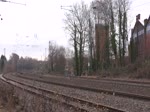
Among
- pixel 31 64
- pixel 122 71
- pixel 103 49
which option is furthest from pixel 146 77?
pixel 31 64

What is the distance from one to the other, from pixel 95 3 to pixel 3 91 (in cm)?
6515

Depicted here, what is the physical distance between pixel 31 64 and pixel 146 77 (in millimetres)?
119815

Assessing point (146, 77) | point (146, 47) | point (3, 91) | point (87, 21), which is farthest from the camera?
point (87, 21)

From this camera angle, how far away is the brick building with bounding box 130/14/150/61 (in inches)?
2980

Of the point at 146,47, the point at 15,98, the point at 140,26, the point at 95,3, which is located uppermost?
the point at 95,3

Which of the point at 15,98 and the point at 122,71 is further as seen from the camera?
the point at 122,71

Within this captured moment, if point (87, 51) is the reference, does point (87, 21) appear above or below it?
above

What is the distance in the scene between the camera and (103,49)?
269 ft

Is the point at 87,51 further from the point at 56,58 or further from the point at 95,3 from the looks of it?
the point at 56,58

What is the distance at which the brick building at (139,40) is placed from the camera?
248ft

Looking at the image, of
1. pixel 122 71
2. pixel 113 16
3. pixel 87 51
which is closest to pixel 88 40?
pixel 87 51

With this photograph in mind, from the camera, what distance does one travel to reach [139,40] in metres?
81.3

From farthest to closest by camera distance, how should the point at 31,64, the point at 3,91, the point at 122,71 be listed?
the point at 31,64, the point at 122,71, the point at 3,91

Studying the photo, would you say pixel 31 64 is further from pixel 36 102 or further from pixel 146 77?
pixel 36 102
